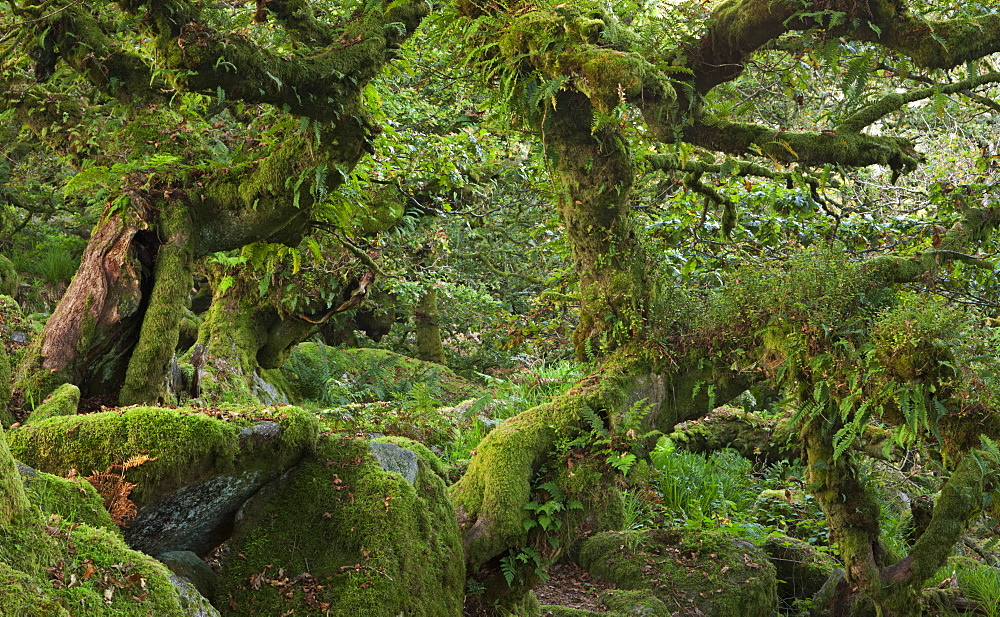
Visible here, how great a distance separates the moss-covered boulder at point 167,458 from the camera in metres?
3.49

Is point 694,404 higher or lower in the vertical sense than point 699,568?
higher

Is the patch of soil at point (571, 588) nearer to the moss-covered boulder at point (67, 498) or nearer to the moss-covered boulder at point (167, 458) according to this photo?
the moss-covered boulder at point (167, 458)

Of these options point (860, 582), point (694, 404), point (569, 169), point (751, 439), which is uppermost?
point (569, 169)

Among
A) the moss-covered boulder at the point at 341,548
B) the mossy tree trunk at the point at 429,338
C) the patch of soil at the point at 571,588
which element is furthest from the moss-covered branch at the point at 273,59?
the mossy tree trunk at the point at 429,338

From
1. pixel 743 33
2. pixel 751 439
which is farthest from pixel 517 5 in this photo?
pixel 751 439

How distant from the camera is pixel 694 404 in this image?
6043 millimetres

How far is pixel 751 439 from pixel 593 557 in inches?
170

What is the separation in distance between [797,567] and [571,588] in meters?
2.48

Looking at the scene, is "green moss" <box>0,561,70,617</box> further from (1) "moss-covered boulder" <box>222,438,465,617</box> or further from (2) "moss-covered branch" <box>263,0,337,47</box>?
(2) "moss-covered branch" <box>263,0,337,47</box>

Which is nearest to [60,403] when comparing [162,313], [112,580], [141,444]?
[162,313]

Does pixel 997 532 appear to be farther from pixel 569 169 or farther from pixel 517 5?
pixel 517 5

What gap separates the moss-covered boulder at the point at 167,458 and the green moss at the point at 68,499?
15 centimetres

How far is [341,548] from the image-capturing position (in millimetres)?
4059

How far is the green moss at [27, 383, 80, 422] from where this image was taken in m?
4.80
